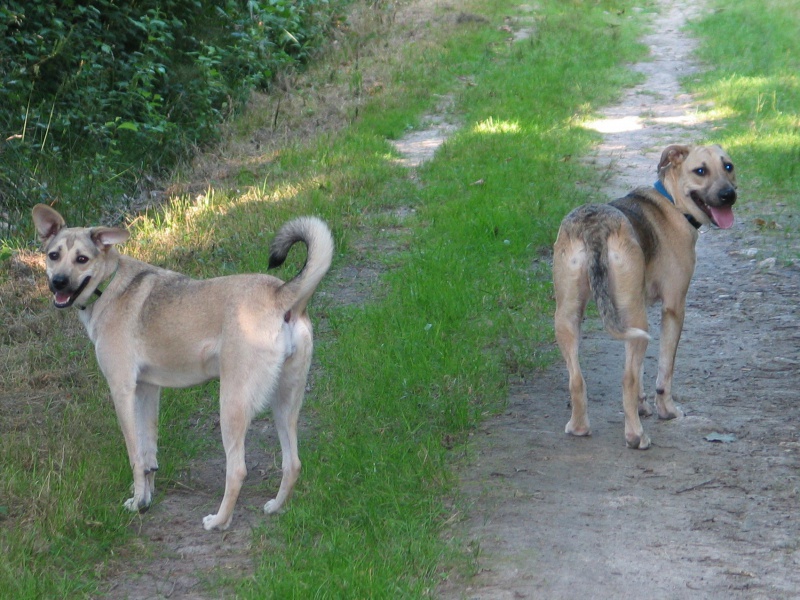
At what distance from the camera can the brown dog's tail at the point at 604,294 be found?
202 inches

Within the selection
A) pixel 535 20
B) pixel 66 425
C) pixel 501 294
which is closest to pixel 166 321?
pixel 66 425

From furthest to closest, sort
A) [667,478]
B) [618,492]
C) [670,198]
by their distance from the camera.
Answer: [670,198]
[667,478]
[618,492]

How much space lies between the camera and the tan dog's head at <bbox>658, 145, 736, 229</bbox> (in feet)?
19.6

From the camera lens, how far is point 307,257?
4707 millimetres

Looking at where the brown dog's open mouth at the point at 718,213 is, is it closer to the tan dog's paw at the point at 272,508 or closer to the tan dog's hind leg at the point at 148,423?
the tan dog's paw at the point at 272,508

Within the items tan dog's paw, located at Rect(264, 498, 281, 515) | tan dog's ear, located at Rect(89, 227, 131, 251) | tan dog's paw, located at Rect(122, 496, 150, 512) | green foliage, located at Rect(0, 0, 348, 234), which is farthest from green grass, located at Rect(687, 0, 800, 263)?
green foliage, located at Rect(0, 0, 348, 234)

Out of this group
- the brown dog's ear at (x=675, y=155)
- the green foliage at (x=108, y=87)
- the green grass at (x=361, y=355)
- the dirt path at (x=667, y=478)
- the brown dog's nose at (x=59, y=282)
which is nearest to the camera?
the dirt path at (x=667, y=478)

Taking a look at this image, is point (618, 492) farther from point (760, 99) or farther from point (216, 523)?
point (760, 99)

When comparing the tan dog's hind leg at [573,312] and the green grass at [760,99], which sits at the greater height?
the tan dog's hind leg at [573,312]

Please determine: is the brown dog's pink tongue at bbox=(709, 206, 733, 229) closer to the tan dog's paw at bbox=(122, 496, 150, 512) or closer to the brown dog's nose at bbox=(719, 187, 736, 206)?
the brown dog's nose at bbox=(719, 187, 736, 206)

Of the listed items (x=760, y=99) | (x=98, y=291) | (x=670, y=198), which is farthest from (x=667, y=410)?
(x=760, y=99)

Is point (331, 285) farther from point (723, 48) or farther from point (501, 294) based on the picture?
point (723, 48)

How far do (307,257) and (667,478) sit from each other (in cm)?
221

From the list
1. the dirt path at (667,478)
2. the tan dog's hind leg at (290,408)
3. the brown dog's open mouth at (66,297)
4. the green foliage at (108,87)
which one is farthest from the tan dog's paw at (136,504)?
the green foliage at (108,87)
